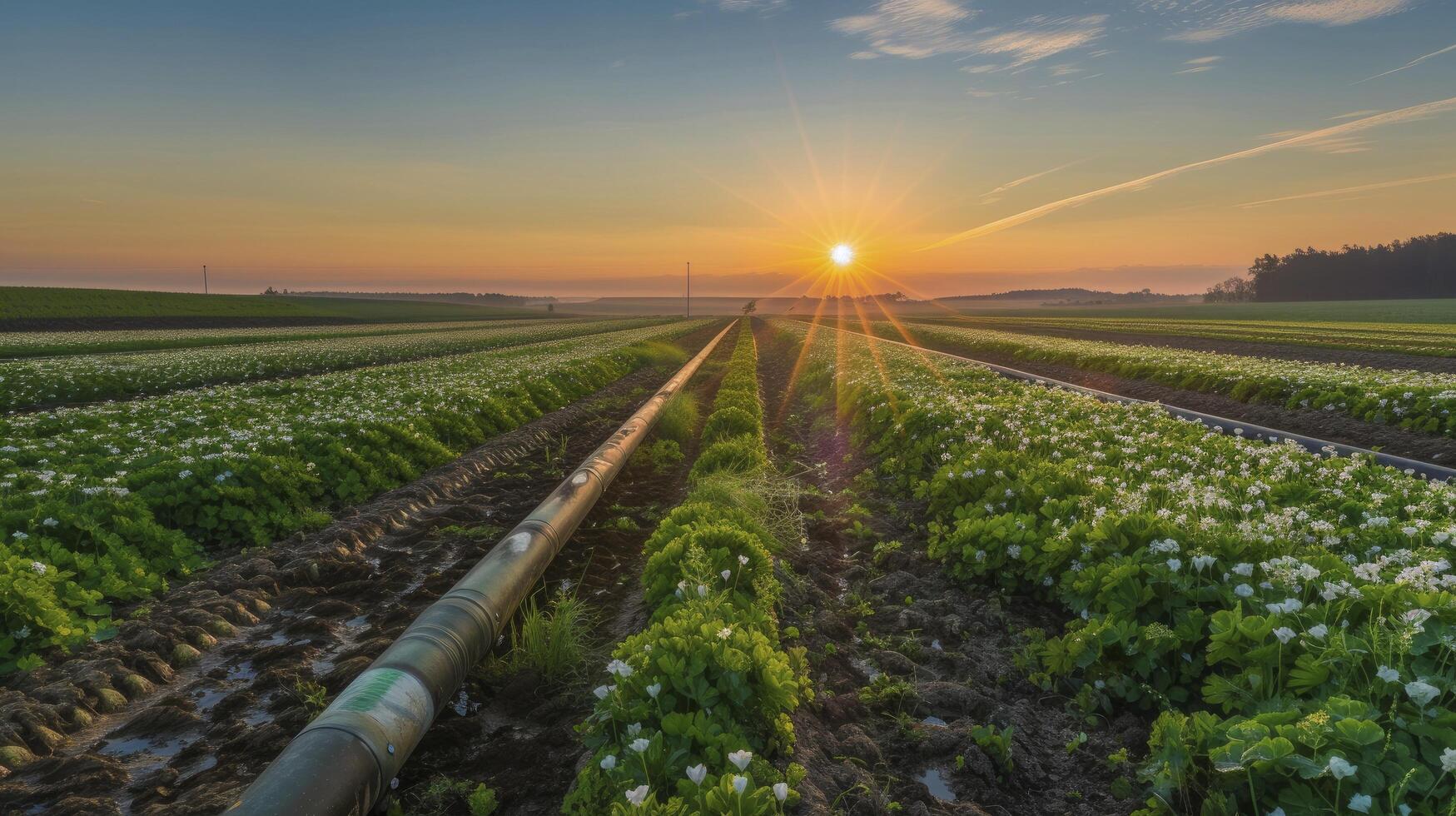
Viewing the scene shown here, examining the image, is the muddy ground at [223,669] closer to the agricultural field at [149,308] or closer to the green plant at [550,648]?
the green plant at [550,648]

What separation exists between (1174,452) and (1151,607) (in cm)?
461

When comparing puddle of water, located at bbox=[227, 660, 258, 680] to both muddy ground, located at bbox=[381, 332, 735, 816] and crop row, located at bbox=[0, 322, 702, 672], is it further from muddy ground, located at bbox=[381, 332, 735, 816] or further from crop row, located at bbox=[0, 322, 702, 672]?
muddy ground, located at bbox=[381, 332, 735, 816]

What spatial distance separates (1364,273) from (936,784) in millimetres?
181495

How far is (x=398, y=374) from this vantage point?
22.1 metres

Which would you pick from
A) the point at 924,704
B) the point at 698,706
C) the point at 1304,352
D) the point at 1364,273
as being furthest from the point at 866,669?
the point at 1364,273

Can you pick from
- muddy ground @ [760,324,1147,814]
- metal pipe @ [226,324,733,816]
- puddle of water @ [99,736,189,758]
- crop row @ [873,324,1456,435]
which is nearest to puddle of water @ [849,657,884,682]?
muddy ground @ [760,324,1147,814]

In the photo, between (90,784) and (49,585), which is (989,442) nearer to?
(90,784)

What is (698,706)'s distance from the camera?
430cm

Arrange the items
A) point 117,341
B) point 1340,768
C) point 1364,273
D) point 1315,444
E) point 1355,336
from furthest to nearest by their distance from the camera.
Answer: point 1364,273, point 1355,336, point 117,341, point 1315,444, point 1340,768

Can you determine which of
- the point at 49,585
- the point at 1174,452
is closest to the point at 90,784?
the point at 49,585

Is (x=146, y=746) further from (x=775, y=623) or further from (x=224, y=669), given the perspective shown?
(x=775, y=623)

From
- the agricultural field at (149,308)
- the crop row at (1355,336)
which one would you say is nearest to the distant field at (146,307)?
the agricultural field at (149,308)

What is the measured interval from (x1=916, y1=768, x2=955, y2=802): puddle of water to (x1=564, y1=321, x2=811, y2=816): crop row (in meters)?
0.97

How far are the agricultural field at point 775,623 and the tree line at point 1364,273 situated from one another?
555 feet
